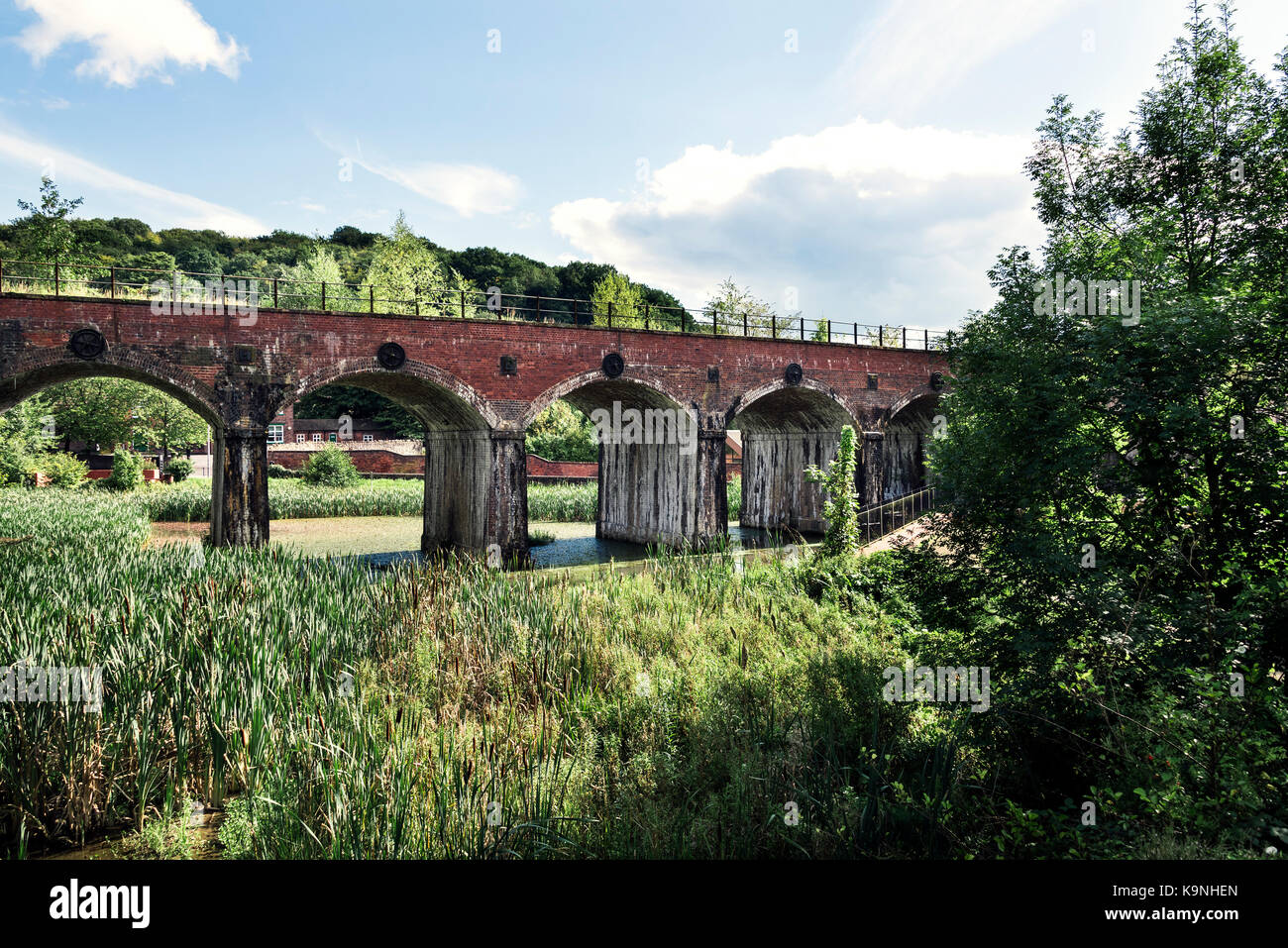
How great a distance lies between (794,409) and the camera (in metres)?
25.9

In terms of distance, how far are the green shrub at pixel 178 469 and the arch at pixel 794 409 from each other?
2964 centimetres

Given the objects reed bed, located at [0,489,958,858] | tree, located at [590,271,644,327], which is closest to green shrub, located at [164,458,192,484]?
tree, located at [590,271,644,327]

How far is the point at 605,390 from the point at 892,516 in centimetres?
921

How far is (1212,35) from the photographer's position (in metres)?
15.8

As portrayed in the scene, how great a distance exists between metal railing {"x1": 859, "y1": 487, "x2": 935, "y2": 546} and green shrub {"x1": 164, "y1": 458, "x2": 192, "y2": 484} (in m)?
34.8

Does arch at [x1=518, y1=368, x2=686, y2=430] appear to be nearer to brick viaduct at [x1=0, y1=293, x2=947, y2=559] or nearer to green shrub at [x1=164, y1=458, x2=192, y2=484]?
brick viaduct at [x1=0, y1=293, x2=947, y2=559]

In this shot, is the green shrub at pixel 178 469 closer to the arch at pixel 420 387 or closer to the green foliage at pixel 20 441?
the green foliage at pixel 20 441

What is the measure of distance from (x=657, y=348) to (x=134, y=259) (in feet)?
218

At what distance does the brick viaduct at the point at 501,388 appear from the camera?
15.7 meters

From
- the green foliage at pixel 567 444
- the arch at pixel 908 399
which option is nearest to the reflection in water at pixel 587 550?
the arch at pixel 908 399

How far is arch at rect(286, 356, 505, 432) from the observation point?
1728cm

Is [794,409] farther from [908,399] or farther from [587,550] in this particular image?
[587,550]

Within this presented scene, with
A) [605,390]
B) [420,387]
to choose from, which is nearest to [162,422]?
[420,387]
